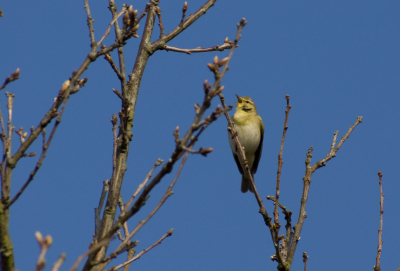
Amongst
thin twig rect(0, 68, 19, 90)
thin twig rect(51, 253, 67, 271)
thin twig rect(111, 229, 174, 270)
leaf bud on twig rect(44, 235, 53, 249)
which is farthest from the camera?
thin twig rect(111, 229, 174, 270)

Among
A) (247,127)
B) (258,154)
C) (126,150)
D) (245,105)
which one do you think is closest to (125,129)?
(126,150)

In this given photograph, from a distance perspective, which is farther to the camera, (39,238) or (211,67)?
(211,67)

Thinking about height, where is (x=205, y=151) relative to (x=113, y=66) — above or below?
below

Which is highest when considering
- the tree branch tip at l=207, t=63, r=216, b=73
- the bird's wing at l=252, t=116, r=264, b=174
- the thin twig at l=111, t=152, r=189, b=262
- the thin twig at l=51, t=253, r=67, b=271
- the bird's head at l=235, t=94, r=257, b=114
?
the bird's head at l=235, t=94, r=257, b=114

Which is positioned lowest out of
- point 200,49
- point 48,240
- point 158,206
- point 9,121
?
point 48,240

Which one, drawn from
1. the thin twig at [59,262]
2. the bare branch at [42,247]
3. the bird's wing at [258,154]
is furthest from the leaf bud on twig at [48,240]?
the bird's wing at [258,154]

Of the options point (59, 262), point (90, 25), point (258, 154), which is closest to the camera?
point (59, 262)

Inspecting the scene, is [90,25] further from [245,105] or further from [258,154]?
[258,154]

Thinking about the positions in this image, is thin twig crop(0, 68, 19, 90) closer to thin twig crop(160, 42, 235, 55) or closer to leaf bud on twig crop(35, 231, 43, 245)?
leaf bud on twig crop(35, 231, 43, 245)

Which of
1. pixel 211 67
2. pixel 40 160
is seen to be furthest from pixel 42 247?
pixel 211 67

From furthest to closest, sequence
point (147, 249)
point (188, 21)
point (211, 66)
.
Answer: point (188, 21) < point (147, 249) < point (211, 66)

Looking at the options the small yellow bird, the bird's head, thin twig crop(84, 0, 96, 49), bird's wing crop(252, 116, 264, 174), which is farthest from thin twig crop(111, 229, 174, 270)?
bird's wing crop(252, 116, 264, 174)

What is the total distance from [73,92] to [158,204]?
1.04 meters

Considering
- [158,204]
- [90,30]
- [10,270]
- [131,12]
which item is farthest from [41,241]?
[90,30]
